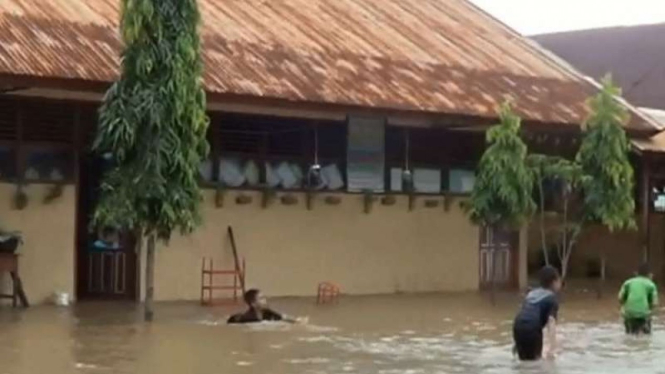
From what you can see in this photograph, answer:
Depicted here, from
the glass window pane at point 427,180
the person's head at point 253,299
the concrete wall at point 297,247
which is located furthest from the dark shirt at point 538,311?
the glass window pane at point 427,180

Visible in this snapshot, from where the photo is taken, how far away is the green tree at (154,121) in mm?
18531

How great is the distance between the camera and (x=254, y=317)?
62.2 ft

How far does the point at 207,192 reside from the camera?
78.7 ft

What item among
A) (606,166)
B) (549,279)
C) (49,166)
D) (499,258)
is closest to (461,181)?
(499,258)

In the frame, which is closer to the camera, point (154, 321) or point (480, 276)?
point (154, 321)

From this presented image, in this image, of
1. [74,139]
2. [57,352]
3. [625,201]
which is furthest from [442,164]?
[57,352]

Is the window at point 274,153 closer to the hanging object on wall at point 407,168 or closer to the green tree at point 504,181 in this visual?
the hanging object on wall at point 407,168

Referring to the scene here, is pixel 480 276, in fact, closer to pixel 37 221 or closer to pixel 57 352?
pixel 37 221

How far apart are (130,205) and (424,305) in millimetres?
7063

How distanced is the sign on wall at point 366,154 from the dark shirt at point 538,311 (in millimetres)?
11898

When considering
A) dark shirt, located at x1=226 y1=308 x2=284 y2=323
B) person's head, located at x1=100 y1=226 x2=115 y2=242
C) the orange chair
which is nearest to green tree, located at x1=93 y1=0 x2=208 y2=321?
dark shirt, located at x1=226 y1=308 x2=284 y2=323

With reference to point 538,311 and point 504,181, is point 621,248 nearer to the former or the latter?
point 504,181

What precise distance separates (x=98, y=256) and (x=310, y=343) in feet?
26.4

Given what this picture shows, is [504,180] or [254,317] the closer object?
[254,317]
